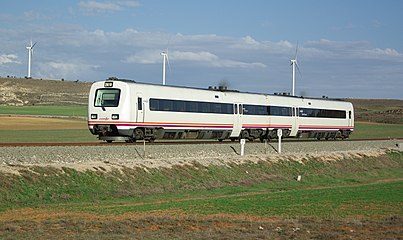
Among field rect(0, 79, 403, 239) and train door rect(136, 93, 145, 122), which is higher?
train door rect(136, 93, 145, 122)

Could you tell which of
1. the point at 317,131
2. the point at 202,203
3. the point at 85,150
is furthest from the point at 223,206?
the point at 317,131

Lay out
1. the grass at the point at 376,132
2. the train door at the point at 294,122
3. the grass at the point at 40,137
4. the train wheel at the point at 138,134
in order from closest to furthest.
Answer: the train wheel at the point at 138,134 < the grass at the point at 40,137 < the train door at the point at 294,122 < the grass at the point at 376,132

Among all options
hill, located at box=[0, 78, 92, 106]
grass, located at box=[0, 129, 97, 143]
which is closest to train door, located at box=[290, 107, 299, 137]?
grass, located at box=[0, 129, 97, 143]

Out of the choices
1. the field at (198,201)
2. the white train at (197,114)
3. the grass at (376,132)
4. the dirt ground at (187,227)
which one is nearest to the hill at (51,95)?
the grass at (376,132)

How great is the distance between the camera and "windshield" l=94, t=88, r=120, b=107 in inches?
1510

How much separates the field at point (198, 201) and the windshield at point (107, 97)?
699cm

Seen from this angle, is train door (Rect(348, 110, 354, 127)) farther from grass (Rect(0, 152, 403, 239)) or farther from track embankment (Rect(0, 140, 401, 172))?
grass (Rect(0, 152, 403, 239))

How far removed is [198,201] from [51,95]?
138 metres

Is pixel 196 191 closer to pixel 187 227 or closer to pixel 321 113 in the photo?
pixel 187 227

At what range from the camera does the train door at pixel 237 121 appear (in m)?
48.1

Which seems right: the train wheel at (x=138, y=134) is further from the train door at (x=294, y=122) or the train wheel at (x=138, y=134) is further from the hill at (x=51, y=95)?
the hill at (x=51, y=95)

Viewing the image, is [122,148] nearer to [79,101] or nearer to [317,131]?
[317,131]

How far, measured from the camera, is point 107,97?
127 feet

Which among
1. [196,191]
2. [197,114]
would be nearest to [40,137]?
[197,114]
